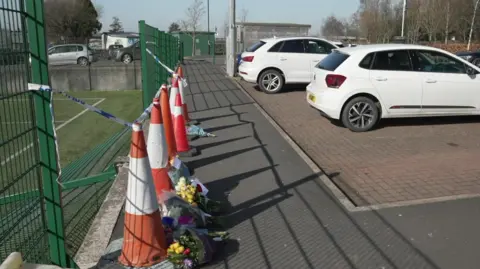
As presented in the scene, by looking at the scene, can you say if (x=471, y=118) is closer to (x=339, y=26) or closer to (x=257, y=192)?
(x=257, y=192)

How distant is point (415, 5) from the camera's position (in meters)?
47.4

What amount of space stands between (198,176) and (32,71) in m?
3.14

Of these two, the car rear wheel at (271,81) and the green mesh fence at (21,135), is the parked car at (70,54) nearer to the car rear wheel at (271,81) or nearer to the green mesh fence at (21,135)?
the car rear wheel at (271,81)

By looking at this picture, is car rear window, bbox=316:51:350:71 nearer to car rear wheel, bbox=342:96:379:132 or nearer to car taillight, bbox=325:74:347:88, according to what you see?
car taillight, bbox=325:74:347:88

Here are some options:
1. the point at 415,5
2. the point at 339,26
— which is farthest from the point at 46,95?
the point at 339,26

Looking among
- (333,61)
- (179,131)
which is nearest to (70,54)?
(333,61)

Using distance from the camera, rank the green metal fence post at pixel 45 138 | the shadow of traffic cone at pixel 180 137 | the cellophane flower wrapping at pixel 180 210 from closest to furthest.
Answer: the green metal fence post at pixel 45 138 < the cellophane flower wrapping at pixel 180 210 < the shadow of traffic cone at pixel 180 137

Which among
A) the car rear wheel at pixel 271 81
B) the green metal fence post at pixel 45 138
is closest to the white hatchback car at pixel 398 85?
the car rear wheel at pixel 271 81

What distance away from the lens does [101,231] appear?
162 inches

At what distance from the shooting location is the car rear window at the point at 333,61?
841 centimetres

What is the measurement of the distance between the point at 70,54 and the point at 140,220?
1225 inches

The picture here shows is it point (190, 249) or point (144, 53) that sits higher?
point (144, 53)

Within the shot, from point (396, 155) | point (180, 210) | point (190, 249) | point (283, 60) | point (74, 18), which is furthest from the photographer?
point (74, 18)

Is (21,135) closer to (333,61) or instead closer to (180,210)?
(180,210)
